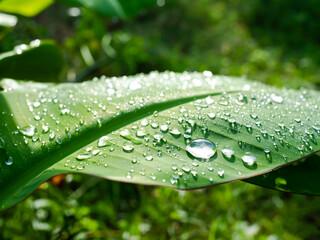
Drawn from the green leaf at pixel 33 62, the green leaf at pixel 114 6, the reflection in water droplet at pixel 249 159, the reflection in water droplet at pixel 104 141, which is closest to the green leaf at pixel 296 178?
the reflection in water droplet at pixel 249 159

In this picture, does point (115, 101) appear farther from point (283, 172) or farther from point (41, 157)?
point (283, 172)

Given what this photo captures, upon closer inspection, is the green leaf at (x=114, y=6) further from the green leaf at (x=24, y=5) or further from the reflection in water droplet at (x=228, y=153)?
the reflection in water droplet at (x=228, y=153)

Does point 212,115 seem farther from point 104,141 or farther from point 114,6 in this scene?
point 114,6

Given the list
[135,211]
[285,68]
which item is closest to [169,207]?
[135,211]

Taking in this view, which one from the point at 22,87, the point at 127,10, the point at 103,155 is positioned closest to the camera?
the point at 103,155

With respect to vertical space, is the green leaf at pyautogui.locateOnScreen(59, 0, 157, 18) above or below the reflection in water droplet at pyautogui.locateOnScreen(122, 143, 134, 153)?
above

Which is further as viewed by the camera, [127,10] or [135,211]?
[127,10]

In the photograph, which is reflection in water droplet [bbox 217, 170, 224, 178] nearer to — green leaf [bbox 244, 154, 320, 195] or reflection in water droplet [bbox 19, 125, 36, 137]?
green leaf [bbox 244, 154, 320, 195]

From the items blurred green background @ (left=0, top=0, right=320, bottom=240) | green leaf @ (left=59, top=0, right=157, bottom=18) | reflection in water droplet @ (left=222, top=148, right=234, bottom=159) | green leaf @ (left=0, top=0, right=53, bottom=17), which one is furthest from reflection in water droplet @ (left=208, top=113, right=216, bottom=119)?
green leaf @ (left=0, top=0, right=53, bottom=17)
